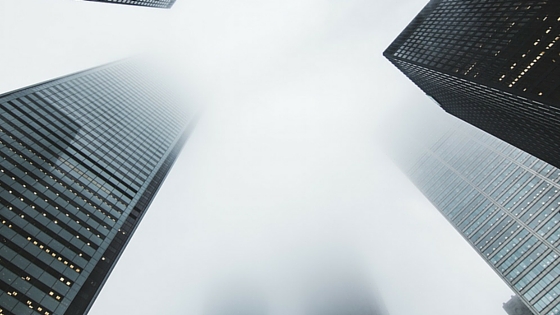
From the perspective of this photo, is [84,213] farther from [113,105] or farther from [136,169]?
[113,105]

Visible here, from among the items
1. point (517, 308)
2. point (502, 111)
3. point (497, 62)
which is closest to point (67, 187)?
point (497, 62)

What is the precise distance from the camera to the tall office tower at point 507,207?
111m

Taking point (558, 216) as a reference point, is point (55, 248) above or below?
below

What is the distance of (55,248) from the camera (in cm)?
5781

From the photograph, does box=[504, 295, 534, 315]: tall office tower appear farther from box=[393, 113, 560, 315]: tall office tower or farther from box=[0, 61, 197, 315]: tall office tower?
box=[0, 61, 197, 315]: tall office tower

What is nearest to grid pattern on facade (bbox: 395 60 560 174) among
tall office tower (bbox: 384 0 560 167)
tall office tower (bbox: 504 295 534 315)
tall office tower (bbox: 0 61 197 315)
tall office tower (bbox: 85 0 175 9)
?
tall office tower (bbox: 384 0 560 167)

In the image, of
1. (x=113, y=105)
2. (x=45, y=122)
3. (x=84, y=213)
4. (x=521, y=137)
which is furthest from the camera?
(x=113, y=105)

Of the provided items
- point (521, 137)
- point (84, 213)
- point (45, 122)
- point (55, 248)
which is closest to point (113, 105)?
point (45, 122)

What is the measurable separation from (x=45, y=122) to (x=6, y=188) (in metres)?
28.0

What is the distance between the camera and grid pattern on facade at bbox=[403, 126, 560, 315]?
363 ft

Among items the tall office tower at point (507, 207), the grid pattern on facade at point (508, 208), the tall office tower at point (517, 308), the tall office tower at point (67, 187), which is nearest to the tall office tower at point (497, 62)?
the tall office tower at point (507, 207)

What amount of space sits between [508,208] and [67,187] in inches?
5897

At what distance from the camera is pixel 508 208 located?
12925 cm

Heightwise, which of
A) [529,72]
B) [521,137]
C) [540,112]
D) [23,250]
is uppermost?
[521,137]
